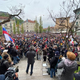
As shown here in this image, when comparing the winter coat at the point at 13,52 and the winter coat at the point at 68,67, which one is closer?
the winter coat at the point at 68,67

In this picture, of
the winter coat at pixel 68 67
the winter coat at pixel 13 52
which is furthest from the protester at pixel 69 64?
the winter coat at pixel 13 52

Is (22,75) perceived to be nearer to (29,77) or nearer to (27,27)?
(29,77)

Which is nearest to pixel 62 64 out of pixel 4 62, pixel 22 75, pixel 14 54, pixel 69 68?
pixel 69 68

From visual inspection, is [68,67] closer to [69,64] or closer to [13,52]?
[69,64]

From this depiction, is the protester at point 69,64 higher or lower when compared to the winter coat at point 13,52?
higher

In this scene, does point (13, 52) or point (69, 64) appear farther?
point (13, 52)

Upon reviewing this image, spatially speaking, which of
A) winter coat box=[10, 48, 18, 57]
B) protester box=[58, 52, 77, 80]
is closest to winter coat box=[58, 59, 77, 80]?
protester box=[58, 52, 77, 80]

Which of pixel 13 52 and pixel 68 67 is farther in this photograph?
pixel 13 52

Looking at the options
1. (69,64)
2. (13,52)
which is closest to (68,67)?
(69,64)

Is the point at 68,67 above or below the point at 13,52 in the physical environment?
above

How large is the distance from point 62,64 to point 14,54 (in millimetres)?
4560

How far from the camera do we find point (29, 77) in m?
4.41

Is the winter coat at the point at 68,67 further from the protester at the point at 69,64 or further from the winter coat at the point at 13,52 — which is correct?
the winter coat at the point at 13,52

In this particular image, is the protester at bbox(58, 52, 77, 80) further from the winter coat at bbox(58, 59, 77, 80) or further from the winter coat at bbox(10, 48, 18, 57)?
the winter coat at bbox(10, 48, 18, 57)
